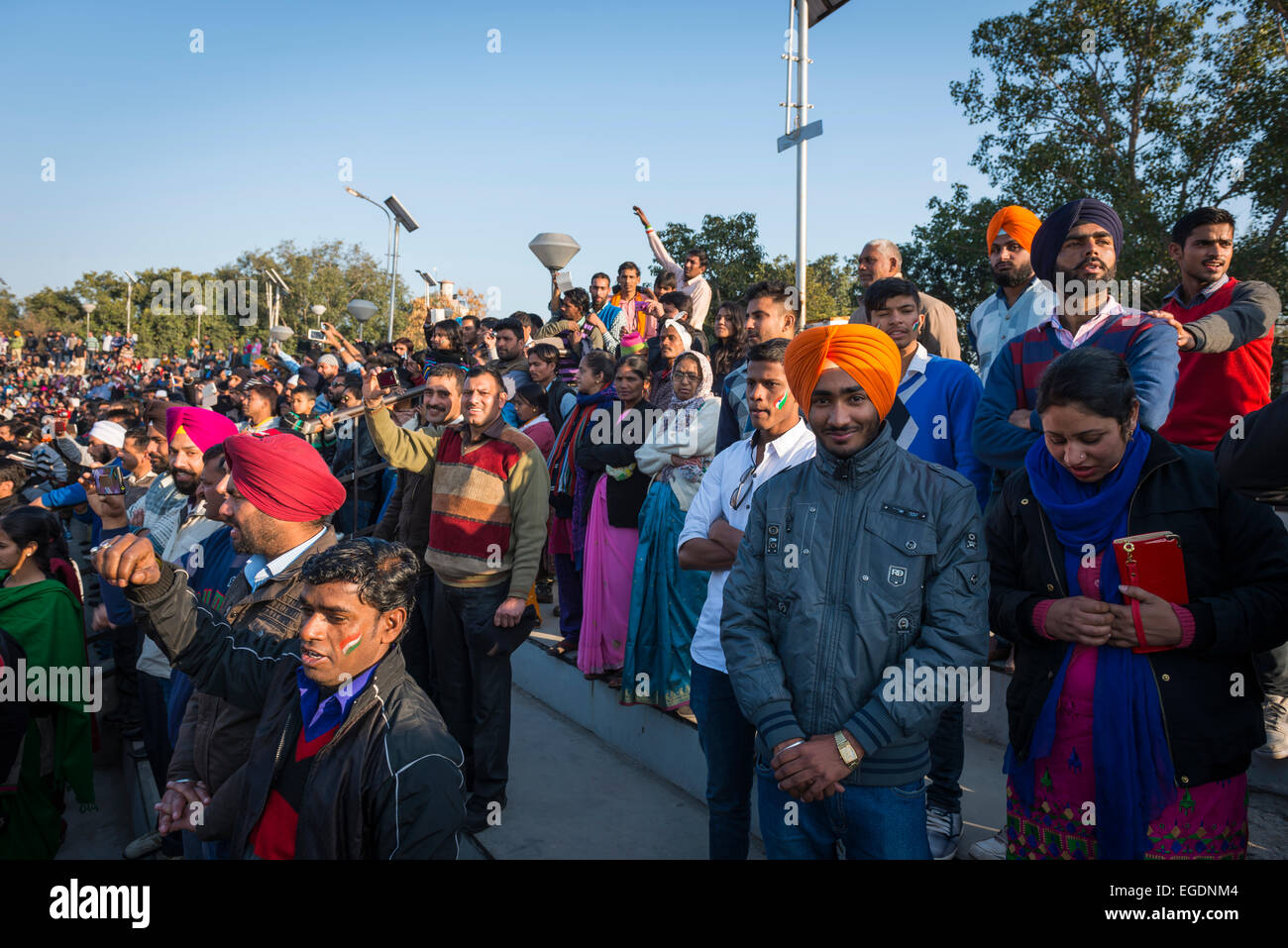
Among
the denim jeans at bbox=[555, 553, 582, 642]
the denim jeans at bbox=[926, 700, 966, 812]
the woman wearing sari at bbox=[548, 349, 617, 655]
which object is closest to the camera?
the denim jeans at bbox=[926, 700, 966, 812]

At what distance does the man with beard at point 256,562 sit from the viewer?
2.55 m

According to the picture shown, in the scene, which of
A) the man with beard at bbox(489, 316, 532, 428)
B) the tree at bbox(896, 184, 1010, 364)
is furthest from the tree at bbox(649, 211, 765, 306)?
the man with beard at bbox(489, 316, 532, 428)

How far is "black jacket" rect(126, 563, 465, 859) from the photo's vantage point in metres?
1.91

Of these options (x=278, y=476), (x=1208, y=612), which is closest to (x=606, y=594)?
(x=278, y=476)

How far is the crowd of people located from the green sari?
2cm

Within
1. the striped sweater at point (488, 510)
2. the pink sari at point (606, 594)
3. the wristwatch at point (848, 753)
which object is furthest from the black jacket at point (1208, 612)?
the pink sari at point (606, 594)

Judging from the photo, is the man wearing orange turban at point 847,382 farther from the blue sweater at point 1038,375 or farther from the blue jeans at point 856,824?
the blue jeans at point 856,824

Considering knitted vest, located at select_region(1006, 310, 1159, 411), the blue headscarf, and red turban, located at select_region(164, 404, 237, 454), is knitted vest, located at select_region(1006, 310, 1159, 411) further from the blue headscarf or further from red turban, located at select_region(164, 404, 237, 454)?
red turban, located at select_region(164, 404, 237, 454)

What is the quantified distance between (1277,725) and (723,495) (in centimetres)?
235

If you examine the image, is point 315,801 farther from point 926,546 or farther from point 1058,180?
point 1058,180

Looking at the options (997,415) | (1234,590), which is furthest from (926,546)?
(997,415)

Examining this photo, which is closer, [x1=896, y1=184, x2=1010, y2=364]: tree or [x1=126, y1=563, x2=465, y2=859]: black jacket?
[x1=126, y1=563, x2=465, y2=859]: black jacket

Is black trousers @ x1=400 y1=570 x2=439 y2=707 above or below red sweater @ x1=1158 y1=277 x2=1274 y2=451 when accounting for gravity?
below

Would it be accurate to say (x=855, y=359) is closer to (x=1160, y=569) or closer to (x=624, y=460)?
(x=1160, y=569)
